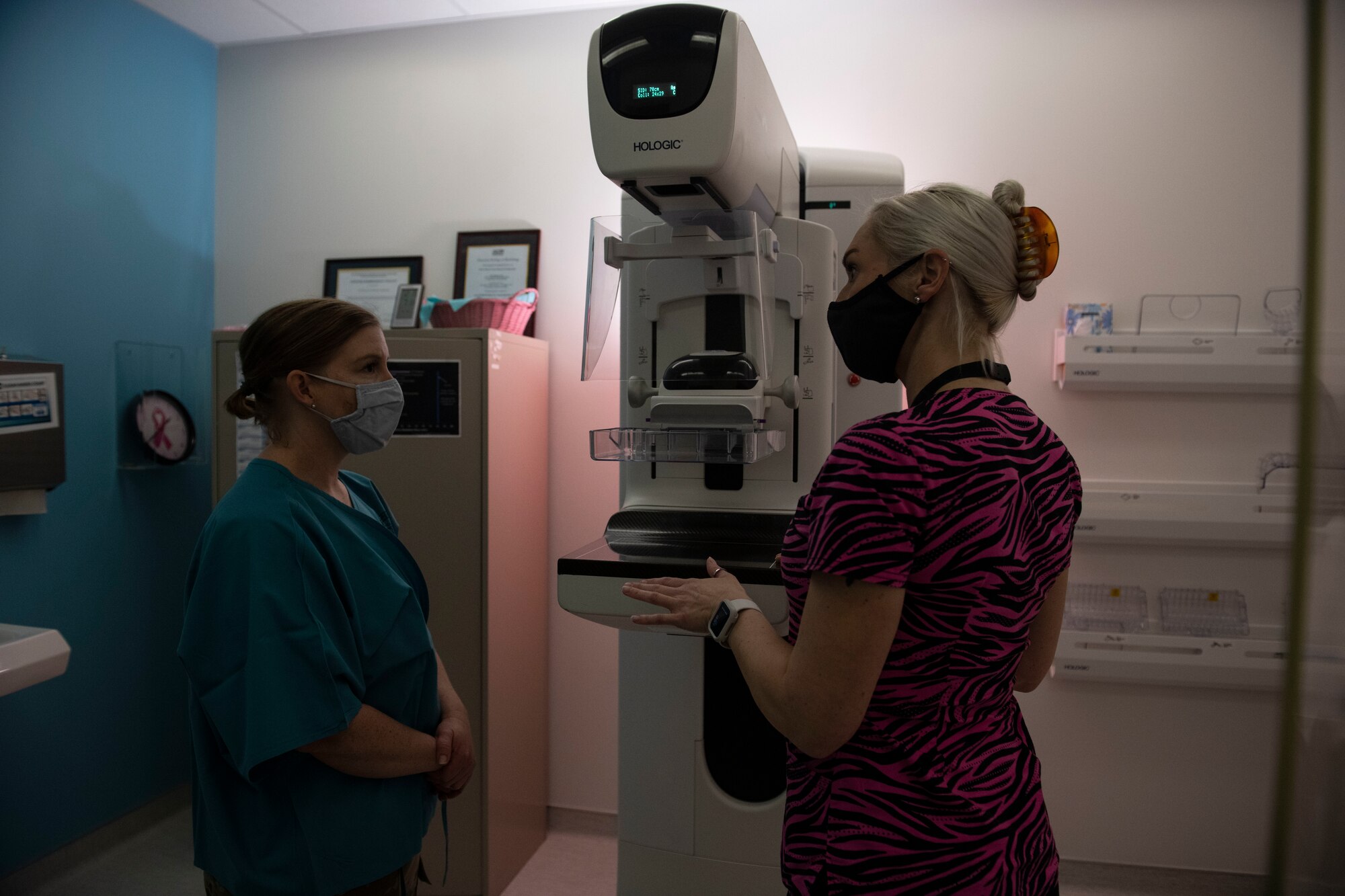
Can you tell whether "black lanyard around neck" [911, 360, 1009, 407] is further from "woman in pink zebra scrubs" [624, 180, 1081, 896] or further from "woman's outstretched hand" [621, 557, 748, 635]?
"woman's outstretched hand" [621, 557, 748, 635]

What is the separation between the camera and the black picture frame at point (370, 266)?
3.00 m

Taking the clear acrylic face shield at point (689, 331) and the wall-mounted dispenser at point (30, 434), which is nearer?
the clear acrylic face shield at point (689, 331)

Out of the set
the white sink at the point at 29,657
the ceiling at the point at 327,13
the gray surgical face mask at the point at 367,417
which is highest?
the ceiling at the point at 327,13

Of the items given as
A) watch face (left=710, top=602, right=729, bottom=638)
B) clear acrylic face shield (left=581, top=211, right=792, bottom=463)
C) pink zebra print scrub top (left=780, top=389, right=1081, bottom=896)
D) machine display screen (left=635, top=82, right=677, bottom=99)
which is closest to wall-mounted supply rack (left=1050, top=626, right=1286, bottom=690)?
clear acrylic face shield (left=581, top=211, right=792, bottom=463)

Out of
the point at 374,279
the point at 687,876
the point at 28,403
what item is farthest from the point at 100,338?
the point at 687,876

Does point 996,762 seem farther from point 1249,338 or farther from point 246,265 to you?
point 246,265

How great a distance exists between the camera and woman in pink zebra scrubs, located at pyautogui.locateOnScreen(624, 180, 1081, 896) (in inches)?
35.0

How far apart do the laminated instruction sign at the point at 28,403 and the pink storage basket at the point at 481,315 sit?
3.46 ft

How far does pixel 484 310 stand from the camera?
2588mm

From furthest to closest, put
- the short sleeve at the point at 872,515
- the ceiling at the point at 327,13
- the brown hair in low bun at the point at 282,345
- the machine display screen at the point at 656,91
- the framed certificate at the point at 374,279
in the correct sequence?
the framed certificate at the point at 374,279 → the ceiling at the point at 327,13 → the brown hair in low bun at the point at 282,345 → the machine display screen at the point at 656,91 → the short sleeve at the point at 872,515

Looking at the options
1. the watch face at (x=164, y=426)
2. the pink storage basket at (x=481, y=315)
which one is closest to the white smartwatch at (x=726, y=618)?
the pink storage basket at (x=481, y=315)

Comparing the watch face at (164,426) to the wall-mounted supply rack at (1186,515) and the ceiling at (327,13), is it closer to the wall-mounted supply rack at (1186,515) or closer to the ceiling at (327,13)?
the ceiling at (327,13)

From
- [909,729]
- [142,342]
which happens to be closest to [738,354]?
[909,729]

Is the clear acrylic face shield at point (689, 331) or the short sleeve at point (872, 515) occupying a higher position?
the clear acrylic face shield at point (689, 331)
